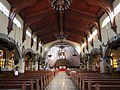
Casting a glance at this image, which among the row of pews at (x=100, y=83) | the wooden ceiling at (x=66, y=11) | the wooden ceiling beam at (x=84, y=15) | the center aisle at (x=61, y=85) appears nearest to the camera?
the row of pews at (x=100, y=83)

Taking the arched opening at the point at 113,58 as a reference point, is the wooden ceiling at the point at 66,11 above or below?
above

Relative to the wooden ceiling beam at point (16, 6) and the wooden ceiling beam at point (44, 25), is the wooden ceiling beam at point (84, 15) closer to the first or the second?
the wooden ceiling beam at point (44, 25)

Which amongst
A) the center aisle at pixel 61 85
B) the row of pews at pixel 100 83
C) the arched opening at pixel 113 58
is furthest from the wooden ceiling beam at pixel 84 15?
A: the row of pews at pixel 100 83

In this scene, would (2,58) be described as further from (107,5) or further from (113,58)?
(107,5)

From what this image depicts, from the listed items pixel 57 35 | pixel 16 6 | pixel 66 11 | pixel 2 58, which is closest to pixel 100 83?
pixel 16 6

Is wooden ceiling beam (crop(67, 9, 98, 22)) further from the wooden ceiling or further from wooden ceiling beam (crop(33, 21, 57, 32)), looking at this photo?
wooden ceiling beam (crop(33, 21, 57, 32))

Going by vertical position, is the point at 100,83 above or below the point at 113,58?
below

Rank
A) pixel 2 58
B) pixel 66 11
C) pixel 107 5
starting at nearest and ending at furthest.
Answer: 1. pixel 107 5
2. pixel 66 11
3. pixel 2 58

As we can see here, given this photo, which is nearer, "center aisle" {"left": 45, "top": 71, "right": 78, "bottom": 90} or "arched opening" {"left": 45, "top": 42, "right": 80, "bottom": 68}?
"center aisle" {"left": 45, "top": 71, "right": 78, "bottom": 90}

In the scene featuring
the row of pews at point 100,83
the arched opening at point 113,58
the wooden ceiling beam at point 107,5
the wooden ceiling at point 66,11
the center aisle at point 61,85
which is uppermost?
the wooden ceiling at point 66,11

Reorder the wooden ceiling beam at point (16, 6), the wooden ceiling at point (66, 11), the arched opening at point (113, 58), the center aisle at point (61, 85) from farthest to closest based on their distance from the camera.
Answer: the arched opening at point (113, 58)
the wooden ceiling at point (66, 11)
the wooden ceiling beam at point (16, 6)
the center aisle at point (61, 85)

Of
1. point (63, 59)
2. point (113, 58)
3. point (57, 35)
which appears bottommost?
point (113, 58)

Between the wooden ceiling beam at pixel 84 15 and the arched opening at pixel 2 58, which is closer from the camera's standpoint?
the wooden ceiling beam at pixel 84 15

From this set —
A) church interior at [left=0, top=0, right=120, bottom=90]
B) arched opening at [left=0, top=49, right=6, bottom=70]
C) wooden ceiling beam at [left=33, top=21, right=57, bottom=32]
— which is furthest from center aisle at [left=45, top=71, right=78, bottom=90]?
wooden ceiling beam at [left=33, top=21, right=57, bottom=32]
